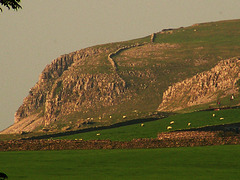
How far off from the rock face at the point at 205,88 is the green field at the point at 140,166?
88.1m

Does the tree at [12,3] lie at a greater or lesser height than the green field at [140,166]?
greater

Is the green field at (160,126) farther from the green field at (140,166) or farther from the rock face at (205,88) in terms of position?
the rock face at (205,88)

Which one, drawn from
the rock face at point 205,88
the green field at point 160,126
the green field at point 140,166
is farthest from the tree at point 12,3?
the rock face at point 205,88

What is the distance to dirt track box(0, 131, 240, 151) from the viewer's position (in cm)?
7312

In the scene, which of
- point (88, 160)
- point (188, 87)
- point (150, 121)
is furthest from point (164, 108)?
point (88, 160)

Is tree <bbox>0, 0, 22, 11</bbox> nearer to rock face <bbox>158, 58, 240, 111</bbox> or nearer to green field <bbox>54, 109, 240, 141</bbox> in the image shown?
green field <bbox>54, 109, 240, 141</bbox>

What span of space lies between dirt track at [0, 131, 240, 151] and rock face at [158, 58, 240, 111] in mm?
68985

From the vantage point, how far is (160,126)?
323 ft

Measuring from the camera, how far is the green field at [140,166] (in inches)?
1636

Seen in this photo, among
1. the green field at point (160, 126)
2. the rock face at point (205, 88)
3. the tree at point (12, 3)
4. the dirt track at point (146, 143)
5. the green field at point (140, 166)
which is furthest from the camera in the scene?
the rock face at point (205, 88)

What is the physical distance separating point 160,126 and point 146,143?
24.9 m

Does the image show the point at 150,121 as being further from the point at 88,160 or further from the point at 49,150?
the point at 88,160

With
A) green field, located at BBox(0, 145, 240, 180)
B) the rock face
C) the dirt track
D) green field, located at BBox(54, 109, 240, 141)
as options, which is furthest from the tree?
the rock face

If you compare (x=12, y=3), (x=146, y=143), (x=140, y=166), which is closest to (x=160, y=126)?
(x=146, y=143)
